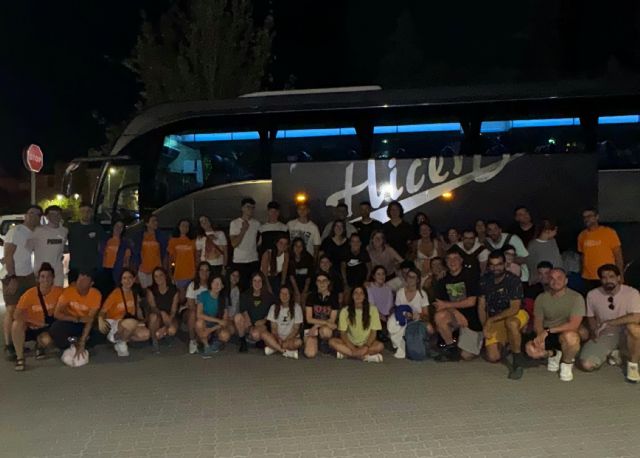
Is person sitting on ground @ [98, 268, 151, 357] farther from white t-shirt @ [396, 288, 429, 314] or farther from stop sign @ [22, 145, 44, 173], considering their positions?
stop sign @ [22, 145, 44, 173]

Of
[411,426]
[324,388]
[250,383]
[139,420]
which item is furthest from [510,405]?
[139,420]

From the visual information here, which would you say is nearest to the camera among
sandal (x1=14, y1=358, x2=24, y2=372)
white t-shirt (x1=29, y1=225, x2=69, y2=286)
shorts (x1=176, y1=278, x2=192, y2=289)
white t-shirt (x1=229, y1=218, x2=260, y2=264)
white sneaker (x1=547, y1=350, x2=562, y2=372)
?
white sneaker (x1=547, y1=350, x2=562, y2=372)

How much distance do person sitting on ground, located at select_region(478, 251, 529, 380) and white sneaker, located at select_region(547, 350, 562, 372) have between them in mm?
293

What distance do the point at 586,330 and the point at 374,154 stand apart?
4338 mm

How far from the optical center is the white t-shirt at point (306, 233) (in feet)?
27.7

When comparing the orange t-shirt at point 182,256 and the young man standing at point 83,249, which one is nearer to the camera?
the young man standing at point 83,249

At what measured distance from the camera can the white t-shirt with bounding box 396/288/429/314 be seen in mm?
7129

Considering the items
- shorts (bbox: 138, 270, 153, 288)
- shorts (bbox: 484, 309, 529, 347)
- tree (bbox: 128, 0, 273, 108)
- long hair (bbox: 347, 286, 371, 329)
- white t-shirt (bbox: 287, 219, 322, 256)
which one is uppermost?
tree (bbox: 128, 0, 273, 108)

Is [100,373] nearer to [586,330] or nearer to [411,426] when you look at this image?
[411,426]

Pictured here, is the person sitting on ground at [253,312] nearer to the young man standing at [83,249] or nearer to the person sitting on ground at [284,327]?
the person sitting on ground at [284,327]

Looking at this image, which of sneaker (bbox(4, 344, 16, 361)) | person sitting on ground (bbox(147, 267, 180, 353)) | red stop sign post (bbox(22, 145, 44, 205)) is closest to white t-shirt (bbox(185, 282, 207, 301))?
person sitting on ground (bbox(147, 267, 180, 353))

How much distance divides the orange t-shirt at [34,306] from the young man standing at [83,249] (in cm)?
75

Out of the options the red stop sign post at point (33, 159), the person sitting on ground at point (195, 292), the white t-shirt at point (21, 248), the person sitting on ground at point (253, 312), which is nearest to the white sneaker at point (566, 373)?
the person sitting on ground at point (253, 312)

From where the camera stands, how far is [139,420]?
505 cm
